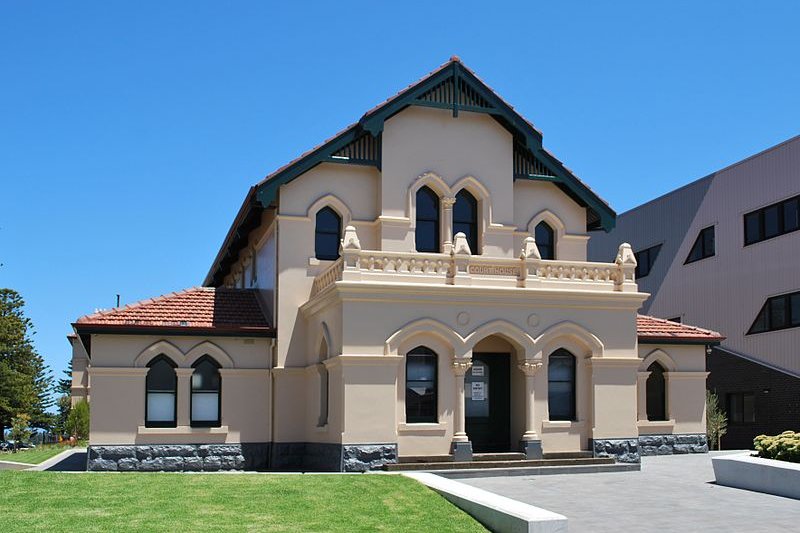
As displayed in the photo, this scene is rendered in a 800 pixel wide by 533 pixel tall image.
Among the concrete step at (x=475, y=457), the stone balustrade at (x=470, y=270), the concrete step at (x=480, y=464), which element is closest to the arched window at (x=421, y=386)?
the concrete step at (x=475, y=457)

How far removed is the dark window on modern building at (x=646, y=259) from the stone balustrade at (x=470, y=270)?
19.7 metres

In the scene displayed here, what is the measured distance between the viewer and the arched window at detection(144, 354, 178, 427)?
2511 centimetres

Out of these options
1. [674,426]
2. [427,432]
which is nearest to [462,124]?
[427,432]

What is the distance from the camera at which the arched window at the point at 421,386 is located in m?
23.0

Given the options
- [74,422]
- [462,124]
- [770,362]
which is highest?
[462,124]

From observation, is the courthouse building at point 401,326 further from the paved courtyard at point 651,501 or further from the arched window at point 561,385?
the paved courtyard at point 651,501

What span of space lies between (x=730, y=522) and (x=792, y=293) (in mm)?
20627

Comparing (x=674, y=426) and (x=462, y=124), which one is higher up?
(x=462, y=124)

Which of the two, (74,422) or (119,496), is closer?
(119,496)

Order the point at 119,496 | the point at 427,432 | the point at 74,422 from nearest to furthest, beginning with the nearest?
the point at 119,496
the point at 427,432
the point at 74,422

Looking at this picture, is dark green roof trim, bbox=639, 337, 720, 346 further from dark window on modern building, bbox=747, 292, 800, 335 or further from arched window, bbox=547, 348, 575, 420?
arched window, bbox=547, 348, 575, 420

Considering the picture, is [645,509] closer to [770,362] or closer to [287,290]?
[287,290]

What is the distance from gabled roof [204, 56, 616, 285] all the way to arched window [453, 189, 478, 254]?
5.04ft

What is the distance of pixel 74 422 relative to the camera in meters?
44.2
